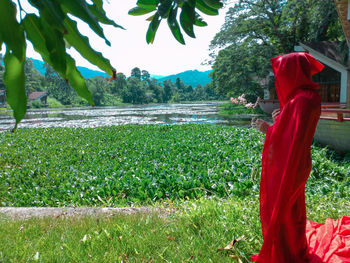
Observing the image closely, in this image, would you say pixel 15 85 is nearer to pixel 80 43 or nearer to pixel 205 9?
pixel 80 43

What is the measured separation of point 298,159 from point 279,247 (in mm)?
564

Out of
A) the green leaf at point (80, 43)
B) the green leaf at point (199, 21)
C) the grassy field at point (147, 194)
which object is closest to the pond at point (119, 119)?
the grassy field at point (147, 194)

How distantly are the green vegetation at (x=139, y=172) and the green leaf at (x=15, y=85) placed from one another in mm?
2688

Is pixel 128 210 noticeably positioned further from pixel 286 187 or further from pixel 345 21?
pixel 345 21

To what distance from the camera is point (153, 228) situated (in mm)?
2582

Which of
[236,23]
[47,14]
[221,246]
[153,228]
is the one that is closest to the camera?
[47,14]

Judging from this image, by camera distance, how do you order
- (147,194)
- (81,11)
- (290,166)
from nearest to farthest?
1. (81,11)
2. (290,166)
3. (147,194)

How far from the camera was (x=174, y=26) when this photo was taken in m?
1.31

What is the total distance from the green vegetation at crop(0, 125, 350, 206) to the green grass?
1032 millimetres

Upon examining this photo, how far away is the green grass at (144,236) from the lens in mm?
2086

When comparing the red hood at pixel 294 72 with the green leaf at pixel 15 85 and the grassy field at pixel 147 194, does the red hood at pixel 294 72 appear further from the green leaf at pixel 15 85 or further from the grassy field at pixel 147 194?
the green leaf at pixel 15 85

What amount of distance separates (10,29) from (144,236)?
6.82 feet

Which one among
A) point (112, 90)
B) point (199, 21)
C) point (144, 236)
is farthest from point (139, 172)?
point (112, 90)

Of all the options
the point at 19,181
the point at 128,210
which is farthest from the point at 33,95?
the point at 128,210
